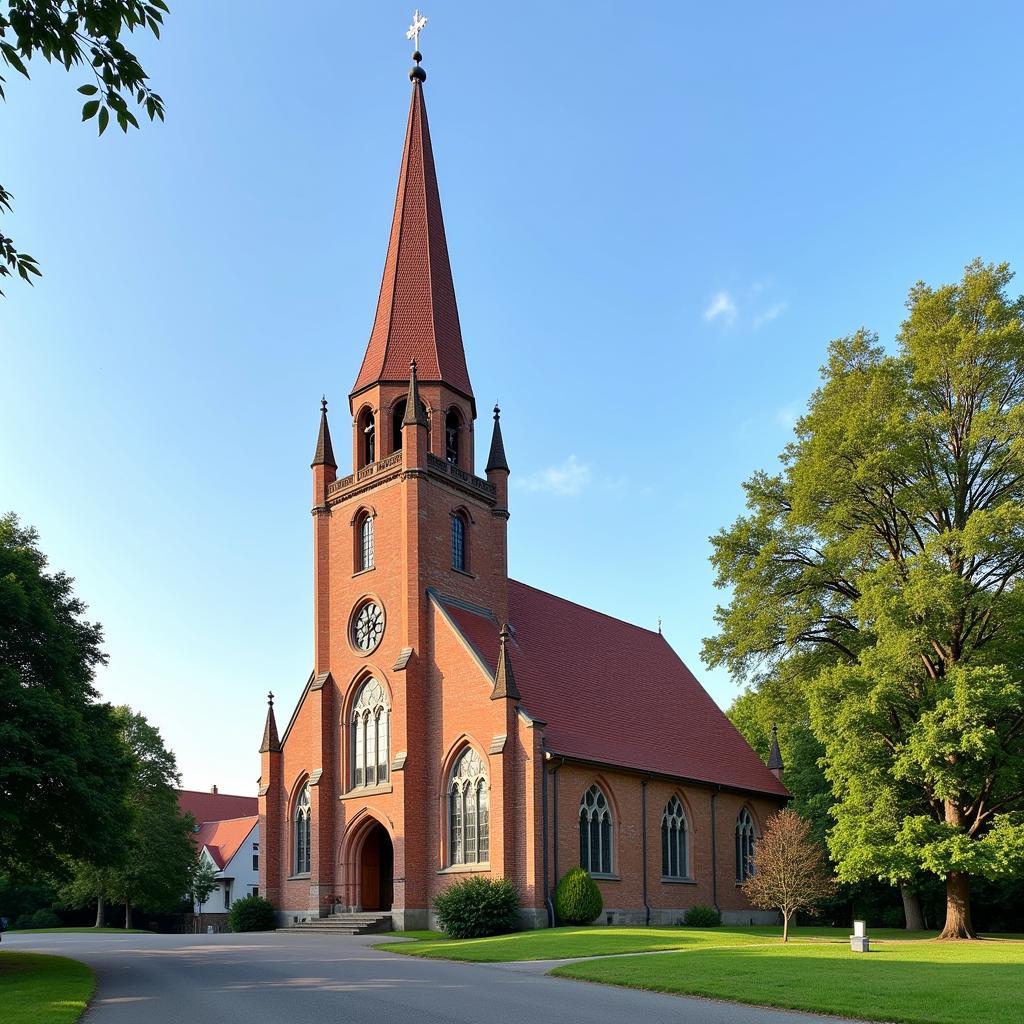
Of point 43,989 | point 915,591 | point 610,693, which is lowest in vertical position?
point 43,989

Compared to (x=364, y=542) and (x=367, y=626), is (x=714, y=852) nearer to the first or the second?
(x=367, y=626)

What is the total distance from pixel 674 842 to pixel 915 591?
15.9 m

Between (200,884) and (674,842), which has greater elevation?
(674,842)

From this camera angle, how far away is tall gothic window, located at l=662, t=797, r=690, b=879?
40.1m

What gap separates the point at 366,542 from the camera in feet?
134

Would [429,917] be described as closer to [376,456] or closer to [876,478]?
[376,456]

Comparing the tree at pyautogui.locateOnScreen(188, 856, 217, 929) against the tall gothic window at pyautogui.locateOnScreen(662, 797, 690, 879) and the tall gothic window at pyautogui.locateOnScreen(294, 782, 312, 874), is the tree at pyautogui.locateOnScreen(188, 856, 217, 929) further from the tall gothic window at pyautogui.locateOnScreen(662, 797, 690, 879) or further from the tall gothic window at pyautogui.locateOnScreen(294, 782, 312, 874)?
the tall gothic window at pyautogui.locateOnScreen(662, 797, 690, 879)

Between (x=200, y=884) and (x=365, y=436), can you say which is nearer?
(x=365, y=436)

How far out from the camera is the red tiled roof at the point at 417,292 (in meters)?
42.0

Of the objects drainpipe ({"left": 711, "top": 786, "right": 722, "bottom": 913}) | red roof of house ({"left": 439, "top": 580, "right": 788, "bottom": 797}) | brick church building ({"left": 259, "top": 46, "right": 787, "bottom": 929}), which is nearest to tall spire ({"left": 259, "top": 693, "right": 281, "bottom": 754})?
brick church building ({"left": 259, "top": 46, "right": 787, "bottom": 929})

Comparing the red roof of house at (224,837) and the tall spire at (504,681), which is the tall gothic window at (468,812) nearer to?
the tall spire at (504,681)

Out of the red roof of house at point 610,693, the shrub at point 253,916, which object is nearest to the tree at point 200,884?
the shrub at point 253,916

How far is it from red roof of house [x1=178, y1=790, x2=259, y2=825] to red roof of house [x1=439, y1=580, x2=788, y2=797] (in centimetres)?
4718

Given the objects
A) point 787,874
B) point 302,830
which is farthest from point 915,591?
point 302,830
